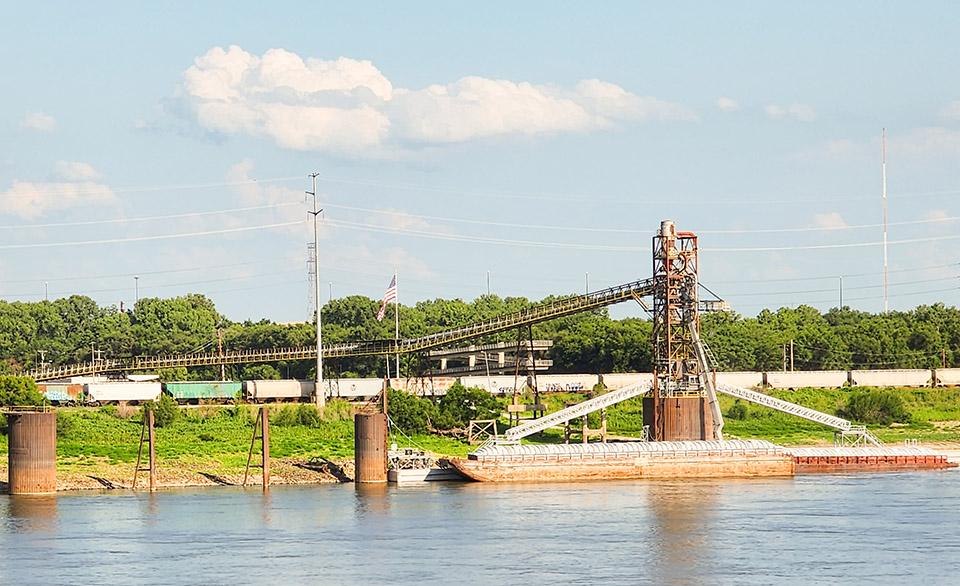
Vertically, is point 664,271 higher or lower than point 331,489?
higher

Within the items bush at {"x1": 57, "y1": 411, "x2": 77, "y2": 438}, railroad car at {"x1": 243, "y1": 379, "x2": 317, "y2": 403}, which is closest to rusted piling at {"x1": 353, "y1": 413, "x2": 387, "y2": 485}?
bush at {"x1": 57, "y1": 411, "x2": 77, "y2": 438}

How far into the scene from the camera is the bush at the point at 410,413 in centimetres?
12050

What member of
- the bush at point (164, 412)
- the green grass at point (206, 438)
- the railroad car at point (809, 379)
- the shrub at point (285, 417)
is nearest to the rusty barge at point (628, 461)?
the green grass at point (206, 438)

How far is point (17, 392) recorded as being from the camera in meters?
113

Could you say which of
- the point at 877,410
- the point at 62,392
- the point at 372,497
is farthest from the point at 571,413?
the point at 62,392

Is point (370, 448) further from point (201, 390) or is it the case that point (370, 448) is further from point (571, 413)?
point (201, 390)

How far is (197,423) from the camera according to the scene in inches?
4771

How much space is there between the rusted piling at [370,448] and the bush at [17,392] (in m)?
29.0

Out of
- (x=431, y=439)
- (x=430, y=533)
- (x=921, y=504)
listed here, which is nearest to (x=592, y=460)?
(x=431, y=439)

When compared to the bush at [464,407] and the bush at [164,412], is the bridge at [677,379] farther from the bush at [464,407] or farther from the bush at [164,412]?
the bush at [164,412]

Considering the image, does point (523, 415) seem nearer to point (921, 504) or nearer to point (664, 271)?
point (664, 271)

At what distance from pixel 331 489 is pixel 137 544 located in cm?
2757

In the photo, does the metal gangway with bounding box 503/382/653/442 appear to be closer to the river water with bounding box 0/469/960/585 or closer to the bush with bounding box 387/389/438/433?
the bush with bounding box 387/389/438/433

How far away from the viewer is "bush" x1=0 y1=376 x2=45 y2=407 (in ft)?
367
